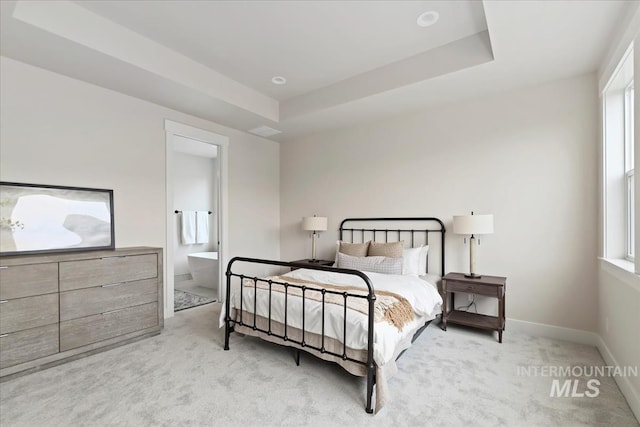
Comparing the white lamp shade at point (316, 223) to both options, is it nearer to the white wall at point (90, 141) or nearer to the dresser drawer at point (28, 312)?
the white wall at point (90, 141)

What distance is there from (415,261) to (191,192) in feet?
16.8

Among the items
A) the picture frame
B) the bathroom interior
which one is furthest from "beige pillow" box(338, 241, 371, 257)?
the picture frame

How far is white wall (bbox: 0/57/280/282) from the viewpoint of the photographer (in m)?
2.84

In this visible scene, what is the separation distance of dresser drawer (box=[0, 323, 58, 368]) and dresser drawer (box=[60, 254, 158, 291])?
372 mm

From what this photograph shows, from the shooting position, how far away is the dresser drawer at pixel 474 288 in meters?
3.15

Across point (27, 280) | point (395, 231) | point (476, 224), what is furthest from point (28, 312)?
point (476, 224)

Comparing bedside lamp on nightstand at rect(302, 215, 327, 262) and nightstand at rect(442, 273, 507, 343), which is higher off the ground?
bedside lamp on nightstand at rect(302, 215, 327, 262)

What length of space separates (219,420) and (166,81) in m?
3.15

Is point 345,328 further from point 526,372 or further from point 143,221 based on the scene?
point 143,221

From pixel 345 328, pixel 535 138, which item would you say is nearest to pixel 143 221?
pixel 345 328

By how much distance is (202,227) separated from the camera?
6.79m

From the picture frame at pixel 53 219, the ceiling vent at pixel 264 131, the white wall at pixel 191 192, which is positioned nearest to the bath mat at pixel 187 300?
the white wall at pixel 191 192

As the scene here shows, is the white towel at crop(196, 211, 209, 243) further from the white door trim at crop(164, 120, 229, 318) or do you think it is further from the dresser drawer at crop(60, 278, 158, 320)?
the dresser drawer at crop(60, 278, 158, 320)

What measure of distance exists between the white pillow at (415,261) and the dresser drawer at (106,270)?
2918 millimetres
